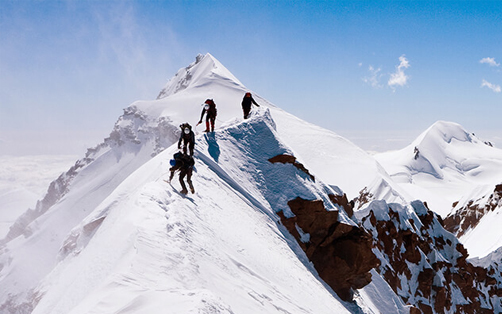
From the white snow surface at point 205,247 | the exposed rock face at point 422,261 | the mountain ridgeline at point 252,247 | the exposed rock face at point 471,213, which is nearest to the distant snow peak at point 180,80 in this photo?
the mountain ridgeline at point 252,247

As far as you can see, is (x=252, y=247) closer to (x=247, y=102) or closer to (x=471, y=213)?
(x=247, y=102)

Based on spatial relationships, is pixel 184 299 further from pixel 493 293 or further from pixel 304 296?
pixel 493 293

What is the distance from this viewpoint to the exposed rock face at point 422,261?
43.5 m

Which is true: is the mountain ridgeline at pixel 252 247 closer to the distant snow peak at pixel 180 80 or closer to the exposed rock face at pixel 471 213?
the exposed rock face at pixel 471 213

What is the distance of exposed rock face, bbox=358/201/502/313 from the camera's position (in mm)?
43469

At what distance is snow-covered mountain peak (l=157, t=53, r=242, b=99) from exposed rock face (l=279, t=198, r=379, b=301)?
8434 cm

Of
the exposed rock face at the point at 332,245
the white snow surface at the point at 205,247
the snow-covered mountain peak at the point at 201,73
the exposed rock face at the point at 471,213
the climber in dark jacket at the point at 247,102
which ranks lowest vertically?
the exposed rock face at the point at 471,213

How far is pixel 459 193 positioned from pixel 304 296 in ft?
578

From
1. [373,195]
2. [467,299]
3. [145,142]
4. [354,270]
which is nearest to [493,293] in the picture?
[467,299]

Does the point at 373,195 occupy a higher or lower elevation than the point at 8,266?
lower

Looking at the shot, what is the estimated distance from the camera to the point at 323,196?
803 inches

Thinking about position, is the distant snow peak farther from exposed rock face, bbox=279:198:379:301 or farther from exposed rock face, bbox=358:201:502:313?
exposed rock face, bbox=279:198:379:301

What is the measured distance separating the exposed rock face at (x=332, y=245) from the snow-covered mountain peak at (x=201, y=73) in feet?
277

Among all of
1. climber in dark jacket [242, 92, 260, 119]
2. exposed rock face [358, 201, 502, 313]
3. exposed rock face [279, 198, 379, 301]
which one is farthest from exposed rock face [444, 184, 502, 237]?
climber in dark jacket [242, 92, 260, 119]
